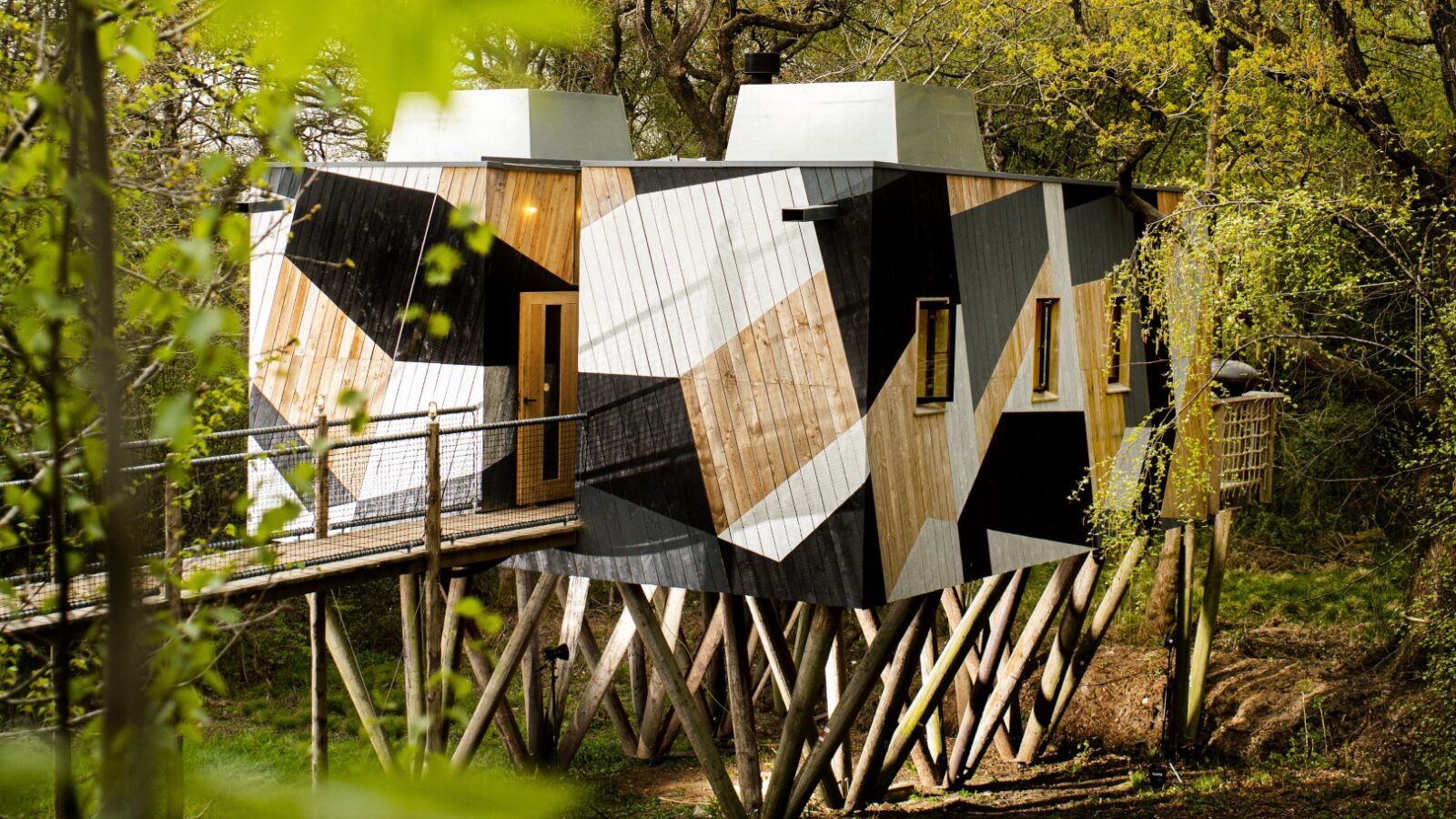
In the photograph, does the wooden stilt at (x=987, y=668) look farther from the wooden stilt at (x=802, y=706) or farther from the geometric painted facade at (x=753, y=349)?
the wooden stilt at (x=802, y=706)

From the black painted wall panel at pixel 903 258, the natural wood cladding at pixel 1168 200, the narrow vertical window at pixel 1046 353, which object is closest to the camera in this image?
the black painted wall panel at pixel 903 258

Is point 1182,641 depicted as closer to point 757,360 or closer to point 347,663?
point 757,360

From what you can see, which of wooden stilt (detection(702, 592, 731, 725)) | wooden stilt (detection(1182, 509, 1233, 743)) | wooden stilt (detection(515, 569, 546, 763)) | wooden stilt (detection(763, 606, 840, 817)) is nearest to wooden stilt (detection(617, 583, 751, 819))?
wooden stilt (detection(763, 606, 840, 817))


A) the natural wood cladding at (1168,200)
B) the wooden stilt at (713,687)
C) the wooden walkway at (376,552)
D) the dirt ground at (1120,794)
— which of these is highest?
the natural wood cladding at (1168,200)

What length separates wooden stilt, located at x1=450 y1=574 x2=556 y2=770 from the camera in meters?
10.8

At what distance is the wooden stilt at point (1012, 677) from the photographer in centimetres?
1315

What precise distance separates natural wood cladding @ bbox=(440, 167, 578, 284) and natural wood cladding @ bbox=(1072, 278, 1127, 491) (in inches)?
154

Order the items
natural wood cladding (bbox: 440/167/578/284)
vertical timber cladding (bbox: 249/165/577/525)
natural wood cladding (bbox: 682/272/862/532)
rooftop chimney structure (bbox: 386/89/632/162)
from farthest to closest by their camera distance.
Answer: rooftop chimney structure (bbox: 386/89/632/162)
vertical timber cladding (bbox: 249/165/577/525)
natural wood cladding (bbox: 440/167/578/284)
natural wood cladding (bbox: 682/272/862/532)

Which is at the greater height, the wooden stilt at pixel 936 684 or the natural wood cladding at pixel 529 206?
the natural wood cladding at pixel 529 206

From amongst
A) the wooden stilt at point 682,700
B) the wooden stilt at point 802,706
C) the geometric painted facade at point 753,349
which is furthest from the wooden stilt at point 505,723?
the wooden stilt at point 802,706

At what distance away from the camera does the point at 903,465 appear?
914cm

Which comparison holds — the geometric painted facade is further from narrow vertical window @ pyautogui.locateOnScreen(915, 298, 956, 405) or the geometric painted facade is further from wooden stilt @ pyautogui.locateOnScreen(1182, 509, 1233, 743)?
wooden stilt @ pyautogui.locateOnScreen(1182, 509, 1233, 743)

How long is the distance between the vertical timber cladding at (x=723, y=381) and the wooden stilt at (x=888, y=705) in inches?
63.3

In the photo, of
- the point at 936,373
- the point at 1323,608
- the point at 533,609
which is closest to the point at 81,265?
the point at 936,373
